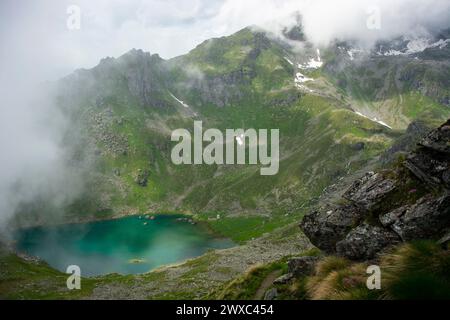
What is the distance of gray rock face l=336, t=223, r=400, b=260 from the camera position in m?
19.2

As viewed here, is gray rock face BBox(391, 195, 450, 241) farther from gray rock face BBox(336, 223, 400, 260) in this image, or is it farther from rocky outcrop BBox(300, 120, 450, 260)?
gray rock face BBox(336, 223, 400, 260)

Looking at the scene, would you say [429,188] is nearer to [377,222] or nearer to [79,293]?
[377,222]

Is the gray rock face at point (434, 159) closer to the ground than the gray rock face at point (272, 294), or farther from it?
farther from it

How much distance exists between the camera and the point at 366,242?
65.2ft

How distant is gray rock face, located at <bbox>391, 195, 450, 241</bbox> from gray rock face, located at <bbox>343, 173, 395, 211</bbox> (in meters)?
2.99

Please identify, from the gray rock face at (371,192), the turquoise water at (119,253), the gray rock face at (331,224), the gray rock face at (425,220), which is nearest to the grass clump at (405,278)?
the gray rock face at (425,220)

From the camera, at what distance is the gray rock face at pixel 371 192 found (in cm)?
2166

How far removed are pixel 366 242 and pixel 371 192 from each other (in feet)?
12.0

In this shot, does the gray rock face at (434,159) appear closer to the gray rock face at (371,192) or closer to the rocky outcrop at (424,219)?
the rocky outcrop at (424,219)

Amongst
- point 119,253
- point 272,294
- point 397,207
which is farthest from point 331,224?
point 119,253
